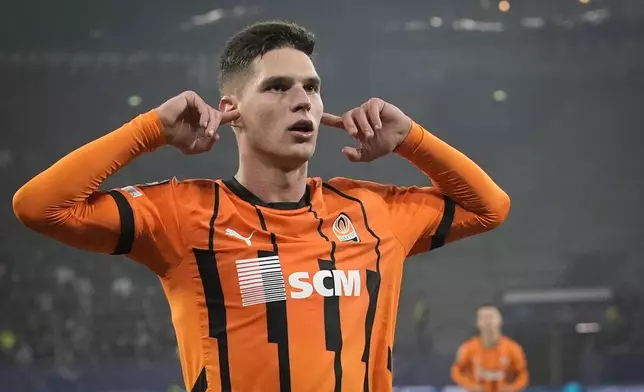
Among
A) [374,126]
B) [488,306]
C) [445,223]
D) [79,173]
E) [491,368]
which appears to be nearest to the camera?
[79,173]

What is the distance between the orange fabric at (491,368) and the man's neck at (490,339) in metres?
0.03

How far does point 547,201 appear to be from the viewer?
24.9ft

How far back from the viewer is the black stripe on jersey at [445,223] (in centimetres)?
161

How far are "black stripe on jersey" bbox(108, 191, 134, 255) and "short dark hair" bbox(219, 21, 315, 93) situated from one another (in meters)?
0.36

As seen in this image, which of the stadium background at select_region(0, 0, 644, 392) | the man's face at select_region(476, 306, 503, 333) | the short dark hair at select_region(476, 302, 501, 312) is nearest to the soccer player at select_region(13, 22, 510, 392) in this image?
the man's face at select_region(476, 306, 503, 333)

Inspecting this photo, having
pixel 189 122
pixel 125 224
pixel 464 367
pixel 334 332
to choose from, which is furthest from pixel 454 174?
pixel 464 367

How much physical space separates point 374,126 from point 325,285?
0.33 meters

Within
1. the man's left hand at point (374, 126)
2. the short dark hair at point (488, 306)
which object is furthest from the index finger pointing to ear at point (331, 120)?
the short dark hair at point (488, 306)

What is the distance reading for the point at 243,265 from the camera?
4.50 ft

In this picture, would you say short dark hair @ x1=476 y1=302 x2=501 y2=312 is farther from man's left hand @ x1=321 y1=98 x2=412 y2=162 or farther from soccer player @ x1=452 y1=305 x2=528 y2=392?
man's left hand @ x1=321 y1=98 x2=412 y2=162

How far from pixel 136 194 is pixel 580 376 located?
6240 millimetres

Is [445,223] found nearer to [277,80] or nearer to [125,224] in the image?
[277,80]

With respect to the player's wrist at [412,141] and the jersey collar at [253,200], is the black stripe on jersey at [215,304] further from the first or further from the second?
the player's wrist at [412,141]

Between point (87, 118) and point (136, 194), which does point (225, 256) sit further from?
point (87, 118)
